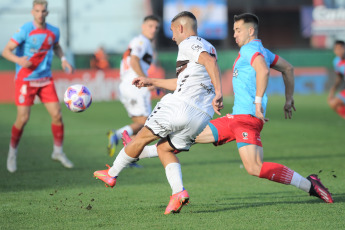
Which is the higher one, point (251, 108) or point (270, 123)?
point (251, 108)

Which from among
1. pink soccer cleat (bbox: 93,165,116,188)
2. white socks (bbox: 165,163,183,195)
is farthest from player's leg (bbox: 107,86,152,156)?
white socks (bbox: 165,163,183,195)

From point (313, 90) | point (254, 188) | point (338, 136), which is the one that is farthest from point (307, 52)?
point (254, 188)

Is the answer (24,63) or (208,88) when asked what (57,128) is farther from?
(208,88)

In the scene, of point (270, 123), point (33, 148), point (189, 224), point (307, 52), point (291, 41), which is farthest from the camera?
point (291, 41)

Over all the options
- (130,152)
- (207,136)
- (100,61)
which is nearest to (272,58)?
(207,136)

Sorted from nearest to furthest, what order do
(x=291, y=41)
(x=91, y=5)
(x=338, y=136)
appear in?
(x=338, y=136), (x=91, y=5), (x=291, y=41)

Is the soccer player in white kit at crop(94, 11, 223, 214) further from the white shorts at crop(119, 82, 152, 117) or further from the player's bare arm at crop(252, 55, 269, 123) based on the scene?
the white shorts at crop(119, 82, 152, 117)

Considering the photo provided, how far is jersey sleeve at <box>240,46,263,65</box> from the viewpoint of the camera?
6.47 m

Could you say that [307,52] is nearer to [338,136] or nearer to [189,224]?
[338,136]

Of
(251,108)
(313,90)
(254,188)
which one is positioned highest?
(251,108)

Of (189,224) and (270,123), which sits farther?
(270,123)

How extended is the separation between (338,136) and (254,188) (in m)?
6.77

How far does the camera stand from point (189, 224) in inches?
226

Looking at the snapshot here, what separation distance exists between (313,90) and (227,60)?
4304mm
